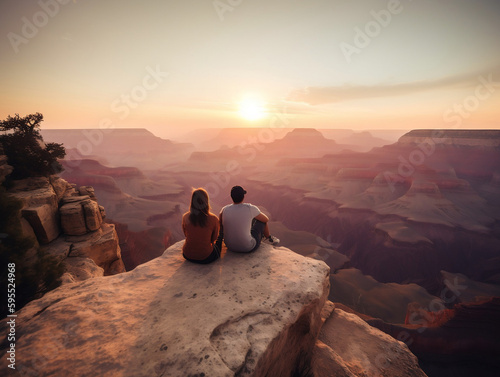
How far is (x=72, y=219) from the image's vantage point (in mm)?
8891

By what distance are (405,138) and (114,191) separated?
89854 mm

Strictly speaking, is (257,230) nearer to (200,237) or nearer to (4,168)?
(200,237)

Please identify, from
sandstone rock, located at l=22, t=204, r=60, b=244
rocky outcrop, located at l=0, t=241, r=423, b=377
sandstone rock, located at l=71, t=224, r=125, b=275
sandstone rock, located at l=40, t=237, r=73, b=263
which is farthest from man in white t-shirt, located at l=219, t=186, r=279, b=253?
sandstone rock, located at l=71, t=224, r=125, b=275

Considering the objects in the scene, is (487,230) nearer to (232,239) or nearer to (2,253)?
(232,239)

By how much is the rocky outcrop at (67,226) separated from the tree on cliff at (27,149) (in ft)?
1.55

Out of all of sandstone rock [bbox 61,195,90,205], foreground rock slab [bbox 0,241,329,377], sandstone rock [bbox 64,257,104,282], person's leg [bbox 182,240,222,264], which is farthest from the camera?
sandstone rock [bbox 61,195,90,205]

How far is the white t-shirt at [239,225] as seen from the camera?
3.97 meters

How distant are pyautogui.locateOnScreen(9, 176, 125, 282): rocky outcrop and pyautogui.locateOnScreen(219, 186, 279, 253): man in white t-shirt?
5685 mm

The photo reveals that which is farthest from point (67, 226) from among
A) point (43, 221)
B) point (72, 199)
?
point (72, 199)

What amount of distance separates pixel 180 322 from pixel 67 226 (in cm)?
942

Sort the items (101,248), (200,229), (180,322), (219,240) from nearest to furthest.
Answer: (180,322)
(200,229)
(219,240)
(101,248)

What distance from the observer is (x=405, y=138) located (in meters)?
70.6

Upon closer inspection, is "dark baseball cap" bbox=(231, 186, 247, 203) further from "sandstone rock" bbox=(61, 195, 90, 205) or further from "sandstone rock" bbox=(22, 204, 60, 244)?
"sandstone rock" bbox=(61, 195, 90, 205)

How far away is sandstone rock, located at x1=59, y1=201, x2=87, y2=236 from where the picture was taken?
8.75 m
